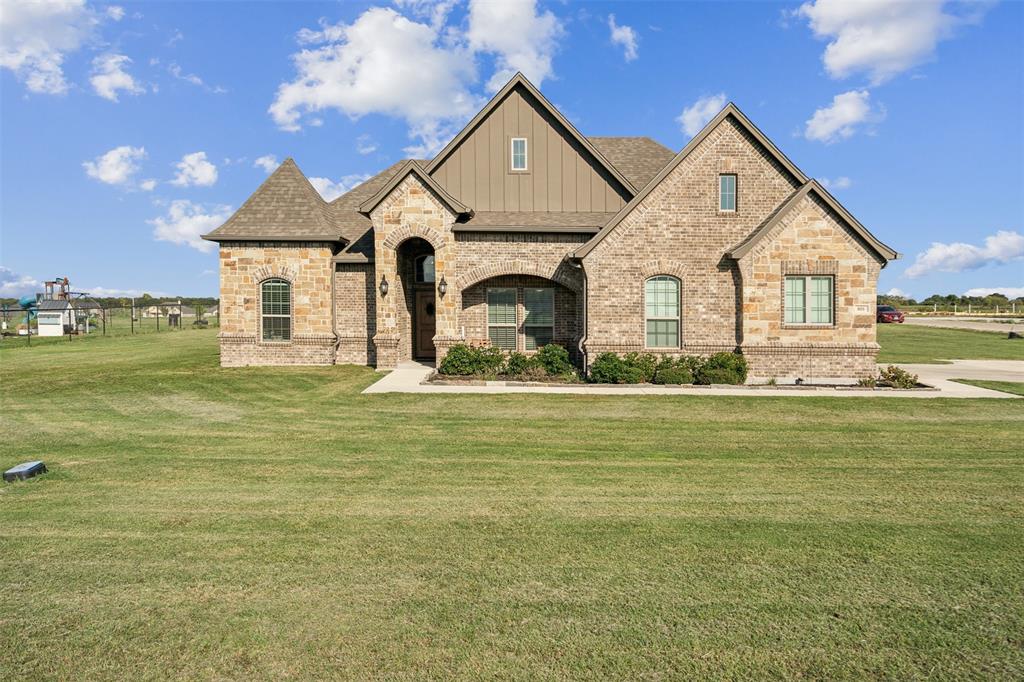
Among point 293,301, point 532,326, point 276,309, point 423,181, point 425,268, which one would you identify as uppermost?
point 423,181

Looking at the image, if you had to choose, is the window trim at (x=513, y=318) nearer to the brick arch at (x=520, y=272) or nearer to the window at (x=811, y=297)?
the brick arch at (x=520, y=272)

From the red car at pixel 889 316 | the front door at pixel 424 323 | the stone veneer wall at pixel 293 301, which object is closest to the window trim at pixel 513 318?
the front door at pixel 424 323

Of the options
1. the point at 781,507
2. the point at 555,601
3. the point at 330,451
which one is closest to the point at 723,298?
the point at 781,507

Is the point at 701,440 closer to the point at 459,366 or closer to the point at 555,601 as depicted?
the point at 555,601

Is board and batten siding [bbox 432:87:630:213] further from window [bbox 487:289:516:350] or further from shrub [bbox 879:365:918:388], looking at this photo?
shrub [bbox 879:365:918:388]

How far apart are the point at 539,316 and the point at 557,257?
197 centimetres

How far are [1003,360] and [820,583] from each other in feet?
74.5

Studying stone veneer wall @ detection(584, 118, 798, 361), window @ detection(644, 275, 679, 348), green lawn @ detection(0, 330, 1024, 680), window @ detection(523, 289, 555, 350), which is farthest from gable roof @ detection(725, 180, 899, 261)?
green lawn @ detection(0, 330, 1024, 680)

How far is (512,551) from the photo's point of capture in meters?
5.05

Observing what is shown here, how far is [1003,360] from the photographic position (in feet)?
69.2

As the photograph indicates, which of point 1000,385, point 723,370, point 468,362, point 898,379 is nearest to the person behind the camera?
point 898,379

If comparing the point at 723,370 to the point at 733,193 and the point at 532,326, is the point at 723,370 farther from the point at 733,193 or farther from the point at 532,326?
the point at 532,326

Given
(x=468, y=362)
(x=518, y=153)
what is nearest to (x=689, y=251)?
(x=518, y=153)

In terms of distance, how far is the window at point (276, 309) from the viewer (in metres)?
19.5
